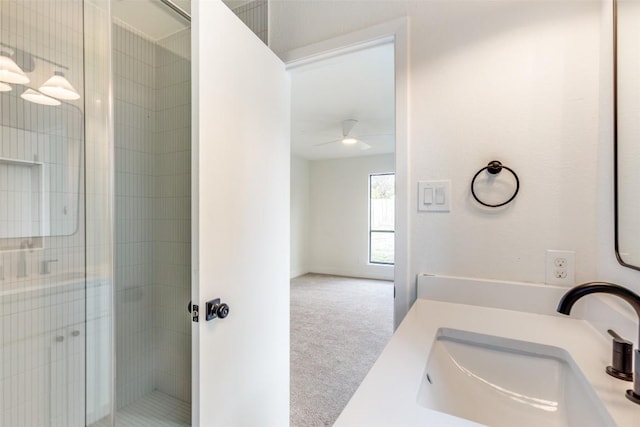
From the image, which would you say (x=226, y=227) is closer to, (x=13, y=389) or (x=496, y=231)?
(x=496, y=231)

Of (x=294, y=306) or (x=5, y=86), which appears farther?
(x=294, y=306)

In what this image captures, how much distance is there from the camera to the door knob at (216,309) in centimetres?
95

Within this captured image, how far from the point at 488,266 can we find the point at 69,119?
2.09m

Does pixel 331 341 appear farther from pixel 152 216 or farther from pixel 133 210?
pixel 133 210

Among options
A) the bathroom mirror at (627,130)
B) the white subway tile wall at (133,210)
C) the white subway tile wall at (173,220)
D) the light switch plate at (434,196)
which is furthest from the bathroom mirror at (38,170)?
the bathroom mirror at (627,130)

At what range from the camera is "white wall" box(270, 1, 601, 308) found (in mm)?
990

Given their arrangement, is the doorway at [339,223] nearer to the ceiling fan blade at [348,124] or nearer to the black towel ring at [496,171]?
the ceiling fan blade at [348,124]

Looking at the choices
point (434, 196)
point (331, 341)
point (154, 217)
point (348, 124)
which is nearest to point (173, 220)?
point (154, 217)

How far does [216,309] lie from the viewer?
0.98 metres

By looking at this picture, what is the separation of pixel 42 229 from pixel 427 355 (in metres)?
1.72

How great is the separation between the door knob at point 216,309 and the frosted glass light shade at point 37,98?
128 centimetres

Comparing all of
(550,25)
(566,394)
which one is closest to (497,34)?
(550,25)

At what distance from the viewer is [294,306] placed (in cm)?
387

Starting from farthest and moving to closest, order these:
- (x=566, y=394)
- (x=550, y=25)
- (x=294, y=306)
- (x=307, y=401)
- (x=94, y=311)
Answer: (x=294, y=306) < (x=307, y=401) < (x=94, y=311) < (x=550, y=25) < (x=566, y=394)
